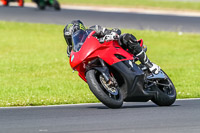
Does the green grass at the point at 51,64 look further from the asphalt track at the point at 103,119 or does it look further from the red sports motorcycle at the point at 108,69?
the red sports motorcycle at the point at 108,69

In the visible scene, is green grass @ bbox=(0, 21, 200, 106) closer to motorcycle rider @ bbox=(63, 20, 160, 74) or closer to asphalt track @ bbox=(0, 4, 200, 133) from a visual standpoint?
asphalt track @ bbox=(0, 4, 200, 133)

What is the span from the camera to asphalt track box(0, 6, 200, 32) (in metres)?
25.8

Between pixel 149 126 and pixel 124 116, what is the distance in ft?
2.81

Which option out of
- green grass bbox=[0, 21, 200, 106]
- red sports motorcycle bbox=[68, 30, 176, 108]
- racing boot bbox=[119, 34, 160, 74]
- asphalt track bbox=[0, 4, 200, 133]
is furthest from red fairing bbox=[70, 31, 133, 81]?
green grass bbox=[0, 21, 200, 106]

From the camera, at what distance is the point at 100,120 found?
284 inches

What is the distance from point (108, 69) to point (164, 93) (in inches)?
54.4

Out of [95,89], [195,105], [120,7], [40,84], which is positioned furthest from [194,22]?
[95,89]

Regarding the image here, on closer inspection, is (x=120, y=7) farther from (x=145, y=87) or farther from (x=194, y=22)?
(x=145, y=87)

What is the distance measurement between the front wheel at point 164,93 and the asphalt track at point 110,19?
16.3 m

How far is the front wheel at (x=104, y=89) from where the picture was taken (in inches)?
304

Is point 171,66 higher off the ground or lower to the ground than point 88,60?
lower

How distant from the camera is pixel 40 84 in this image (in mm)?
12789

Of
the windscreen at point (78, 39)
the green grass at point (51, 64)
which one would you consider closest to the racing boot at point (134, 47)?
the windscreen at point (78, 39)

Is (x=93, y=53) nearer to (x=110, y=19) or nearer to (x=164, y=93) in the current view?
(x=164, y=93)
